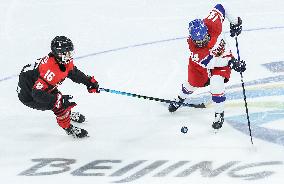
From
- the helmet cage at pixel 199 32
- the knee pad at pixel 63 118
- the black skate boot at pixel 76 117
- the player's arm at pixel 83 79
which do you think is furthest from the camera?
the black skate boot at pixel 76 117

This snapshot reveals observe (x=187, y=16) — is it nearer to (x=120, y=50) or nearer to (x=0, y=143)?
(x=120, y=50)

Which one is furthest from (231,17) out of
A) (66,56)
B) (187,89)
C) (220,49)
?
(66,56)

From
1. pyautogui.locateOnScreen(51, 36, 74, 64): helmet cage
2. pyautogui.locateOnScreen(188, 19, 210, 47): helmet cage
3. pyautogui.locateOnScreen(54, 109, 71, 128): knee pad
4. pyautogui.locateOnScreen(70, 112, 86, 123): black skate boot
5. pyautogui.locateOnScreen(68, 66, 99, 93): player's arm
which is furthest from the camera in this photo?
pyautogui.locateOnScreen(70, 112, 86, 123): black skate boot

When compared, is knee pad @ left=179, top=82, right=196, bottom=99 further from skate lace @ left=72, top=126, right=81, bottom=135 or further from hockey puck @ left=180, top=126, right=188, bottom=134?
skate lace @ left=72, top=126, right=81, bottom=135

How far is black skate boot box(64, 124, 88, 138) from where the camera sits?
4.20m

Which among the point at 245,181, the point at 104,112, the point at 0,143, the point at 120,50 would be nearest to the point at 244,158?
the point at 245,181

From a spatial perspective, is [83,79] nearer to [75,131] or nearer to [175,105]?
[75,131]

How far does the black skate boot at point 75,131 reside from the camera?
4.20 metres

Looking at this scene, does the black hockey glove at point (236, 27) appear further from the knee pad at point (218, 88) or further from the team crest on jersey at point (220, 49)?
the knee pad at point (218, 88)

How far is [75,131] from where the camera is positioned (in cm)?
420

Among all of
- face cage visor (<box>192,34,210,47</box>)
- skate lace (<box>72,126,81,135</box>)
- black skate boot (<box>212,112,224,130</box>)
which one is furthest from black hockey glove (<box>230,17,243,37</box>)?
skate lace (<box>72,126,81,135</box>)

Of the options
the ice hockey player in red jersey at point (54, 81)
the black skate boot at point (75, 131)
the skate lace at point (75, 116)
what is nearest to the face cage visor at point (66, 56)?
the ice hockey player in red jersey at point (54, 81)

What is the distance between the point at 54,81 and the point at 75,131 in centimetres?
44

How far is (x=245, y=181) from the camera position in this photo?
3281mm
